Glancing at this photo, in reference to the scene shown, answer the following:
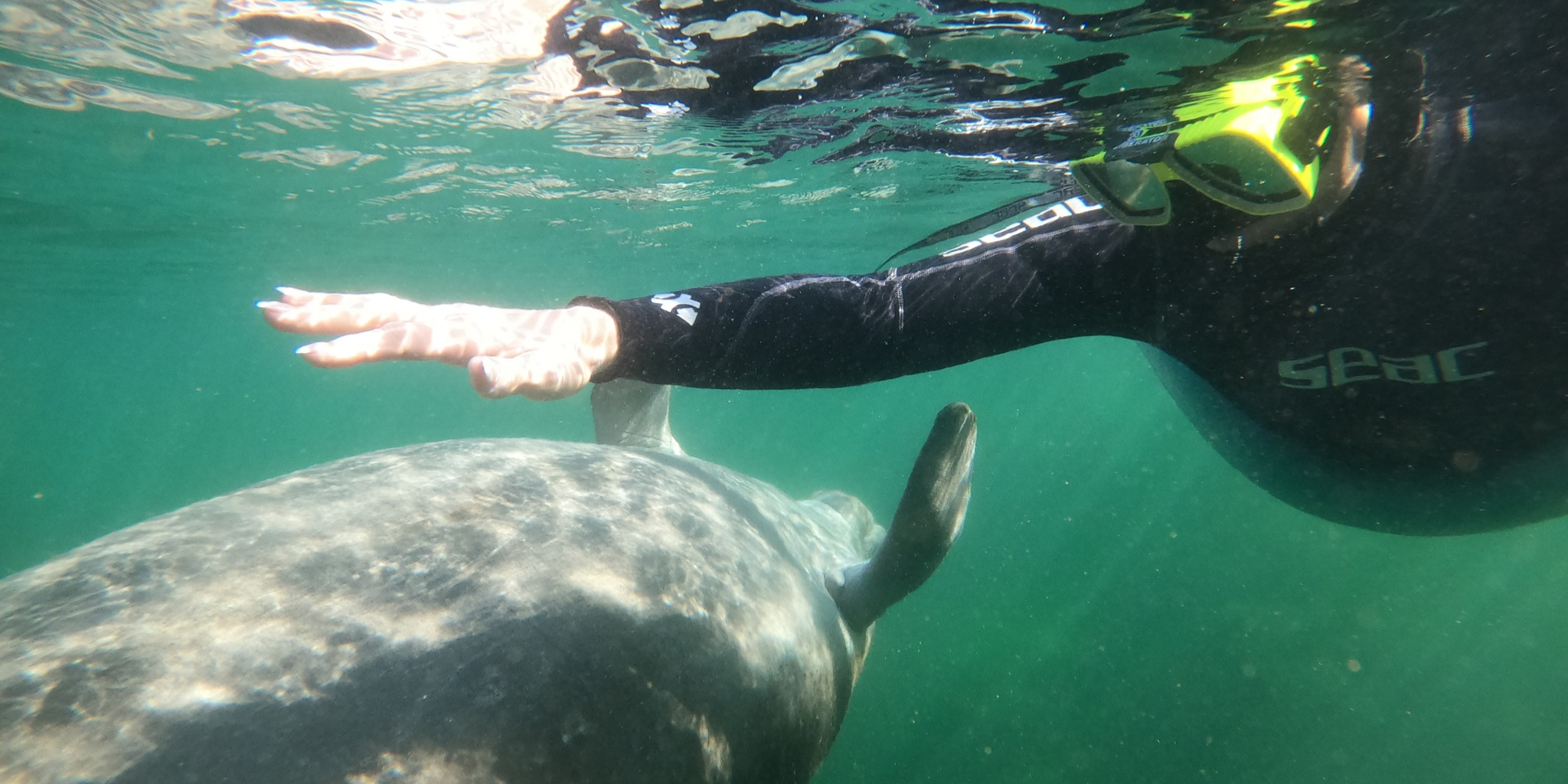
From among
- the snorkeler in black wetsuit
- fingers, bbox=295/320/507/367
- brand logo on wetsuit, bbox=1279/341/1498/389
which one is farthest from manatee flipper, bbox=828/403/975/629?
fingers, bbox=295/320/507/367

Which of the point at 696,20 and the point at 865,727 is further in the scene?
the point at 865,727

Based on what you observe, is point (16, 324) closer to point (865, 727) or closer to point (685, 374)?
point (865, 727)

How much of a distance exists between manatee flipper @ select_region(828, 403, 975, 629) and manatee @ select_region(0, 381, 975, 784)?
2.59 ft

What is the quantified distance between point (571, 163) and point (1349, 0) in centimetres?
1191

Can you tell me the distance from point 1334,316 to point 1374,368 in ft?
0.71

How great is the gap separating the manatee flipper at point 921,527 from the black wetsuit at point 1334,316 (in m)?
1.40

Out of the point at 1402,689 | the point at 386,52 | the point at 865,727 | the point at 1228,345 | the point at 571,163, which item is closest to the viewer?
the point at 1228,345

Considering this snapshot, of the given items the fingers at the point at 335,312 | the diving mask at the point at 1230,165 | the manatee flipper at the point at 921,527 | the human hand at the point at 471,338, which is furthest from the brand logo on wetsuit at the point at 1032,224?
the fingers at the point at 335,312

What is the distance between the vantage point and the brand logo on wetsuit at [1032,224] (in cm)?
288

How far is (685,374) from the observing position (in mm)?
2369

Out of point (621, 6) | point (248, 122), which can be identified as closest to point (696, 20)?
point (621, 6)

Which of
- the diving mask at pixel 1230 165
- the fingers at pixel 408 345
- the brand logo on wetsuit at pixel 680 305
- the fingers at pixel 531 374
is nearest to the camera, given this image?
the fingers at pixel 408 345

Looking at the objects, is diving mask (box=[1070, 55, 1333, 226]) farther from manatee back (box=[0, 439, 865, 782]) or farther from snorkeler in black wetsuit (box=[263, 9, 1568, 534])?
manatee back (box=[0, 439, 865, 782])

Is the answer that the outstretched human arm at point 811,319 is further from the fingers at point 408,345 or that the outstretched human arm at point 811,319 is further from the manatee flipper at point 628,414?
the manatee flipper at point 628,414
